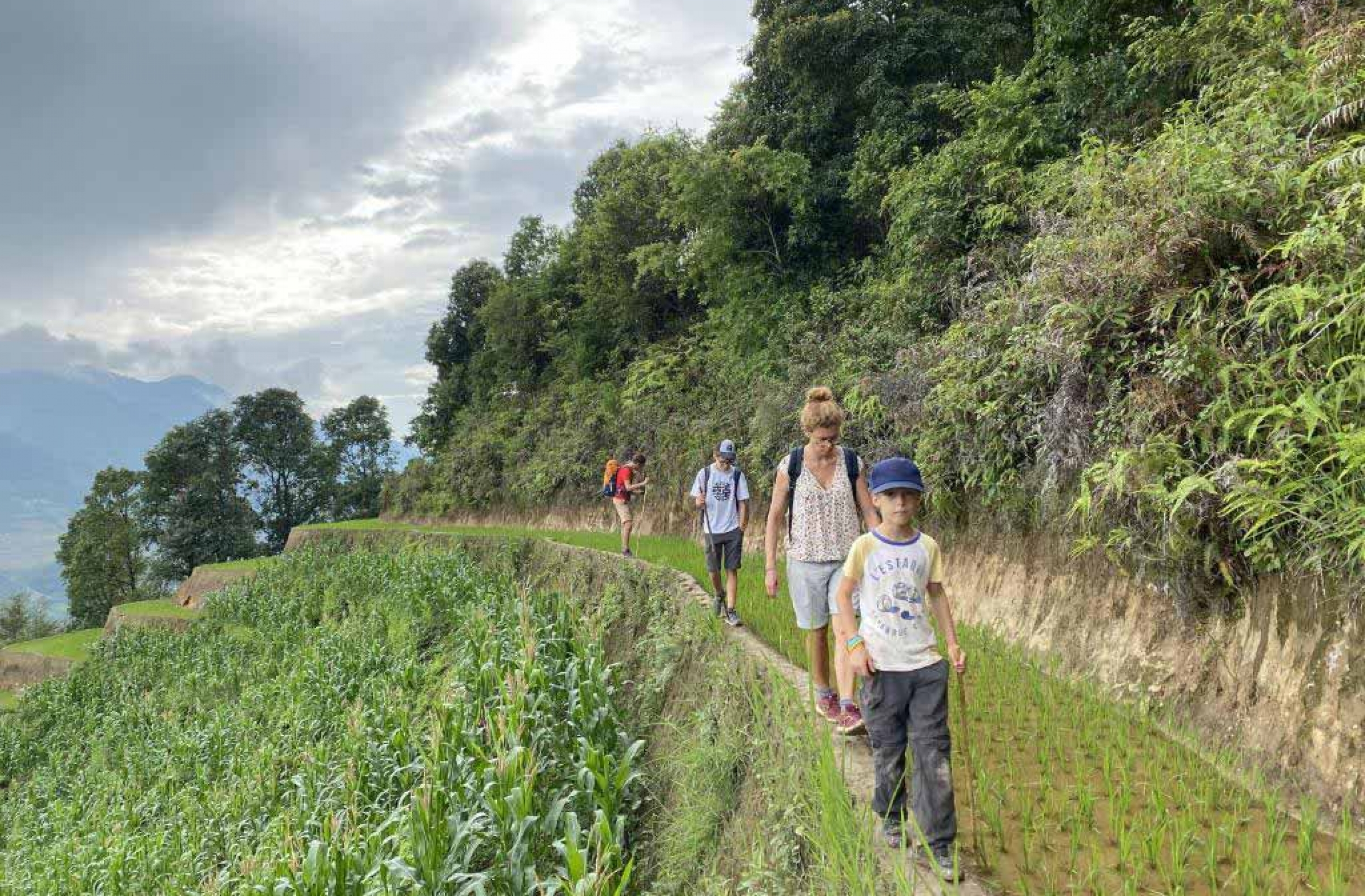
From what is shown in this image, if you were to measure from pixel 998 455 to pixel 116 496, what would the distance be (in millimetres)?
52712

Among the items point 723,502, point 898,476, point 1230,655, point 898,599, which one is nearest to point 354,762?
point 723,502

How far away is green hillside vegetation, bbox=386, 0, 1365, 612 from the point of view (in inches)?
159

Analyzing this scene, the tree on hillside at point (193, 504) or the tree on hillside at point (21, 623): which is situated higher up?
the tree on hillside at point (193, 504)

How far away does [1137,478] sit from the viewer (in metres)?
4.55

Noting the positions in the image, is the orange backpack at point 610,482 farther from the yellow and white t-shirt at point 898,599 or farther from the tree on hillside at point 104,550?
the tree on hillside at point 104,550

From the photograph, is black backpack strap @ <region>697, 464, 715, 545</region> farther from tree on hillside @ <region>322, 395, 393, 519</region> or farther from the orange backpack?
tree on hillside @ <region>322, 395, 393, 519</region>

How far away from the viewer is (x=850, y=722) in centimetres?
425

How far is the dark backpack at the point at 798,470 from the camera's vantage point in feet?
15.0

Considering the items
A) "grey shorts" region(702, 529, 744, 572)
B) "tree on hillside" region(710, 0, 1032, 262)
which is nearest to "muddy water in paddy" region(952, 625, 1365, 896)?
"grey shorts" region(702, 529, 744, 572)

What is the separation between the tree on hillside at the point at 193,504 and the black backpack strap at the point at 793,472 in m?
48.1

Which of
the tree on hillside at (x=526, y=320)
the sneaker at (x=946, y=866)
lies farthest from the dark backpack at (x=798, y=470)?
the tree on hillside at (x=526, y=320)

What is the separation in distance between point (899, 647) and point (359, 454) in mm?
57170

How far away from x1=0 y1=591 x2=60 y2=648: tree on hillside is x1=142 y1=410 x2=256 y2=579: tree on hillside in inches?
437

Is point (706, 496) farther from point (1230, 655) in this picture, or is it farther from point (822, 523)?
point (1230, 655)
